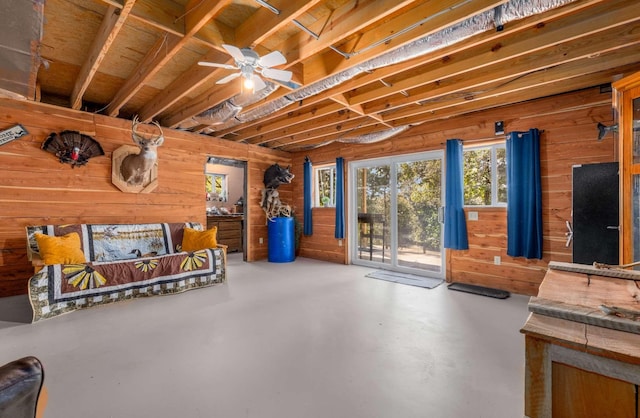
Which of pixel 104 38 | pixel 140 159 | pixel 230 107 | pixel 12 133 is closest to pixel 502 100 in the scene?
pixel 230 107

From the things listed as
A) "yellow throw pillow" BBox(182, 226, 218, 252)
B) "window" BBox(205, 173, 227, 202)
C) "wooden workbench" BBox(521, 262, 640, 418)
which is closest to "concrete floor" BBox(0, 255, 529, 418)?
"yellow throw pillow" BBox(182, 226, 218, 252)

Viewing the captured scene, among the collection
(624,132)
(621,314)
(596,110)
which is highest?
(596,110)

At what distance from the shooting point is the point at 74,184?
3898mm

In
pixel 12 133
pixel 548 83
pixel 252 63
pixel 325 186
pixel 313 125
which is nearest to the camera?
pixel 252 63

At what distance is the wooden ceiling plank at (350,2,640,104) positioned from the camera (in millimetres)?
2002

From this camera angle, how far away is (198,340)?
2.44m

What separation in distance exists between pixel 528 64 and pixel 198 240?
4.50 m

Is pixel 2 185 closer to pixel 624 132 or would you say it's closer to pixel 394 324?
pixel 394 324

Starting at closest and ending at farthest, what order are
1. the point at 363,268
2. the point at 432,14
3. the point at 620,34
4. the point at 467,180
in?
the point at 432,14, the point at 620,34, the point at 467,180, the point at 363,268

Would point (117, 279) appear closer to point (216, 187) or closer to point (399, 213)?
point (399, 213)

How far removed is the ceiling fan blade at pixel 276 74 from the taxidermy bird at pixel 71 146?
3.08 meters

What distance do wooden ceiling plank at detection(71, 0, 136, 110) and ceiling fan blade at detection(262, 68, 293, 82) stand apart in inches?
37.9

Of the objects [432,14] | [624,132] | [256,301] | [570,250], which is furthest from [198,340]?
[570,250]

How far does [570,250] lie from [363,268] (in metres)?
2.96
